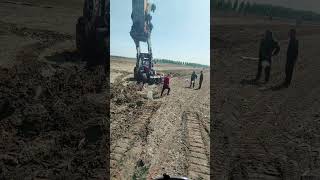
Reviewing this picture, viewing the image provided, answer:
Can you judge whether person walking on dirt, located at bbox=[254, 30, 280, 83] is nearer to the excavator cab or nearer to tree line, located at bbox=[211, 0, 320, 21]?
tree line, located at bbox=[211, 0, 320, 21]

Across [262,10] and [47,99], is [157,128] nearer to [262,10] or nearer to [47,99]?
[47,99]

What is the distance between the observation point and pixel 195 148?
9320 millimetres

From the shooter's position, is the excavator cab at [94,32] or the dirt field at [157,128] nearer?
the dirt field at [157,128]

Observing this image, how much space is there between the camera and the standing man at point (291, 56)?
9.37m

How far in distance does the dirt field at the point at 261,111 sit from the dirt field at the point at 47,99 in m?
1.89

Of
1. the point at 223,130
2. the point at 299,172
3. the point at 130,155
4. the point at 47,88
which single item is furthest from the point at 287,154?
the point at 47,88

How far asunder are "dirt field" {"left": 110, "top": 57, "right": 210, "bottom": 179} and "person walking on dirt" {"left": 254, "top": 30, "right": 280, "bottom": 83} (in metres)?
0.87

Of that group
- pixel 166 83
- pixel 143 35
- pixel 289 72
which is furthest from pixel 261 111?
pixel 143 35

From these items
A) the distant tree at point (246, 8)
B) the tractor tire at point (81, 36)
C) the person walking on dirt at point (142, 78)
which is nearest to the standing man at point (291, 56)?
the distant tree at point (246, 8)

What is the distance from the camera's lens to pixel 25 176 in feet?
27.6

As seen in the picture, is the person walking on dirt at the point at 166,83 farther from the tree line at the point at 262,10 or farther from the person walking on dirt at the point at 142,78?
the tree line at the point at 262,10

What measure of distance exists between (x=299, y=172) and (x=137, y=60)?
3126 mm

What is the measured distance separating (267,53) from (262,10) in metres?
0.73

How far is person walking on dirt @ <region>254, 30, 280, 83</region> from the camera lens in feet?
30.9
